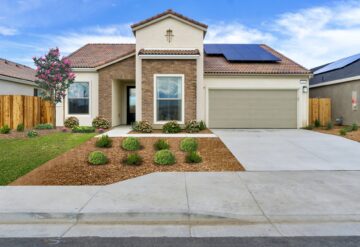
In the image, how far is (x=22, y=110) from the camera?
1656 centimetres

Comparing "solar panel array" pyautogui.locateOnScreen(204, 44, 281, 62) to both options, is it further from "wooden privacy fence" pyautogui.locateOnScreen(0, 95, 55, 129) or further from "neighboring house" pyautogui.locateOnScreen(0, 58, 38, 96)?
"neighboring house" pyautogui.locateOnScreen(0, 58, 38, 96)

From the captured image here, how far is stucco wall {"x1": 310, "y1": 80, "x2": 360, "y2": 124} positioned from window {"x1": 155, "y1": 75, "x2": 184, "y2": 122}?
1172cm

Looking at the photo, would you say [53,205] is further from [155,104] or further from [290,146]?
[155,104]

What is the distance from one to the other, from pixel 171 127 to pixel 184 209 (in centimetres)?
946

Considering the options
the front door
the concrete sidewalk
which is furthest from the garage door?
the concrete sidewalk

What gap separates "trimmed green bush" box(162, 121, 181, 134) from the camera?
14413 millimetres

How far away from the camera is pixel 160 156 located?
866 centimetres

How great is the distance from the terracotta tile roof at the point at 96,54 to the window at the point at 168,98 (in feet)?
10.0

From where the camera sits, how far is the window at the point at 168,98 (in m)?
15.4

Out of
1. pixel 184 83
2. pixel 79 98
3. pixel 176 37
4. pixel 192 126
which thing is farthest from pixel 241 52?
pixel 79 98

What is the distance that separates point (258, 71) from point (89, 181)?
1331 cm
